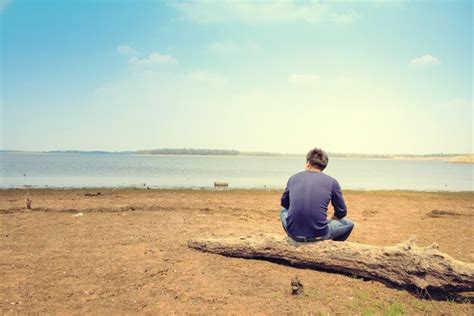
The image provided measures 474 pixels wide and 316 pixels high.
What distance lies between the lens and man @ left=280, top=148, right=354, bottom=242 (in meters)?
6.38

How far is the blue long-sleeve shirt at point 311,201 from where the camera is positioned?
636cm

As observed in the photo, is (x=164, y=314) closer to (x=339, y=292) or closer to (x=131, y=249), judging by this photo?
(x=339, y=292)

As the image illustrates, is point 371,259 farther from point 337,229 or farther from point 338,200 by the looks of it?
point 338,200

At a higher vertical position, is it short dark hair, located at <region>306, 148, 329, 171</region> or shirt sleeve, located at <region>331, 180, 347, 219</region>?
short dark hair, located at <region>306, 148, 329, 171</region>

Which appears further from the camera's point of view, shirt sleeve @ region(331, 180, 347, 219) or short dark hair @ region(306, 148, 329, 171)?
short dark hair @ region(306, 148, 329, 171)

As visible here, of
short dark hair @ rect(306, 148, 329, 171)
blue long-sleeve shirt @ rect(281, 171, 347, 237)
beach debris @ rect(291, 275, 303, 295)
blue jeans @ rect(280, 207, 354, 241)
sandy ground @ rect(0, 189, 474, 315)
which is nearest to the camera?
sandy ground @ rect(0, 189, 474, 315)

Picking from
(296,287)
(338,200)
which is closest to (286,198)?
(338,200)

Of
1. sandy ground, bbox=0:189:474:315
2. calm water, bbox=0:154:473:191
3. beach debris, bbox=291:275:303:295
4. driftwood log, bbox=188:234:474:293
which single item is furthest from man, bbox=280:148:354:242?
calm water, bbox=0:154:473:191

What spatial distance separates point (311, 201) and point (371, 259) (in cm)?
141

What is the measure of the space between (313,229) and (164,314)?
301cm

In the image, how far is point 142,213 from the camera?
13461mm

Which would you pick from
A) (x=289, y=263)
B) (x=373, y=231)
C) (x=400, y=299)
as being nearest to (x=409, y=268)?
(x=400, y=299)

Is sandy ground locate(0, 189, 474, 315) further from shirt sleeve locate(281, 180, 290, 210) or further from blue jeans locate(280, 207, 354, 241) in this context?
shirt sleeve locate(281, 180, 290, 210)

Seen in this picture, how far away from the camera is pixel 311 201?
250 inches
